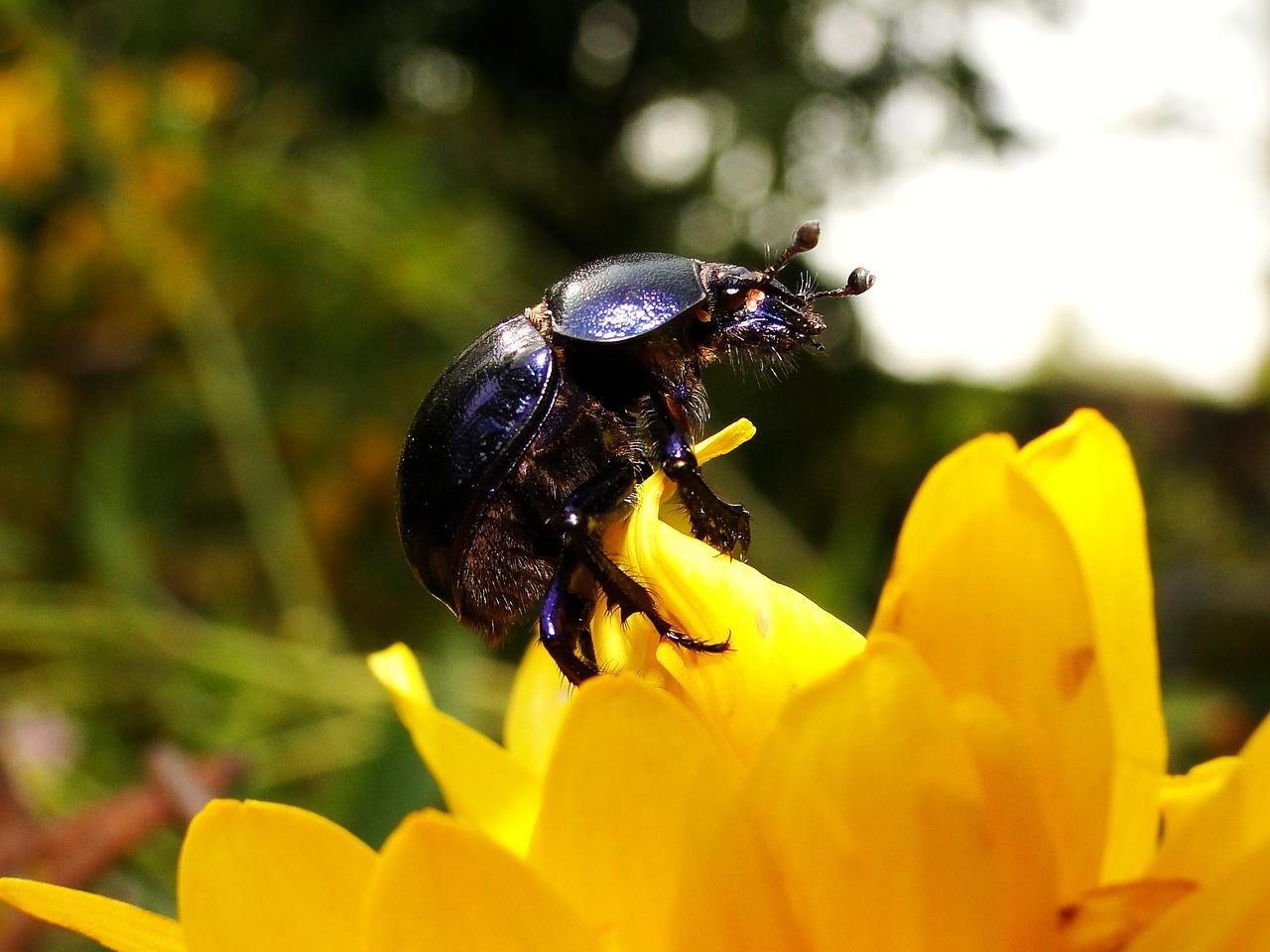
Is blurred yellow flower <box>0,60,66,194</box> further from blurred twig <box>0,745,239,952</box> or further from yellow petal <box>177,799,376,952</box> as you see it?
yellow petal <box>177,799,376,952</box>

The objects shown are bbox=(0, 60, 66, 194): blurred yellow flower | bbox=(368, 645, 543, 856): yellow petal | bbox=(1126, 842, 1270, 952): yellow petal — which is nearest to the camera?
bbox=(1126, 842, 1270, 952): yellow petal

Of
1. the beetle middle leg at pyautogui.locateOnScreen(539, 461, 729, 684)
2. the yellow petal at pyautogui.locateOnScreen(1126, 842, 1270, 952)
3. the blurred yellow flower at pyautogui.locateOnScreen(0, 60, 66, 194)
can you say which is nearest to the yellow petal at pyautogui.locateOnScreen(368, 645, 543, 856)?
the beetle middle leg at pyautogui.locateOnScreen(539, 461, 729, 684)

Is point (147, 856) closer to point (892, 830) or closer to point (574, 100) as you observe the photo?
point (892, 830)

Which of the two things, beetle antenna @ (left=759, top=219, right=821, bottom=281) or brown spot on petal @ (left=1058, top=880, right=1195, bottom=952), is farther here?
beetle antenna @ (left=759, top=219, right=821, bottom=281)

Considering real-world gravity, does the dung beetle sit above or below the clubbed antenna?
below

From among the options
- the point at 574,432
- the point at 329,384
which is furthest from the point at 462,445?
the point at 329,384

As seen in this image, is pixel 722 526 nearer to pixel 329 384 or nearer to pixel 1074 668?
pixel 1074 668

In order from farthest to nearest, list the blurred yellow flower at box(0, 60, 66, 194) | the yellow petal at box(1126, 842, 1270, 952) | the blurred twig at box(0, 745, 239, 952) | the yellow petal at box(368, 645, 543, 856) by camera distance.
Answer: the blurred yellow flower at box(0, 60, 66, 194) → the blurred twig at box(0, 745, 239, 952) → the yellow petal at box(368, 645, 543, 856) → the yellow petal at box(1126, 842, 1270, 952)
